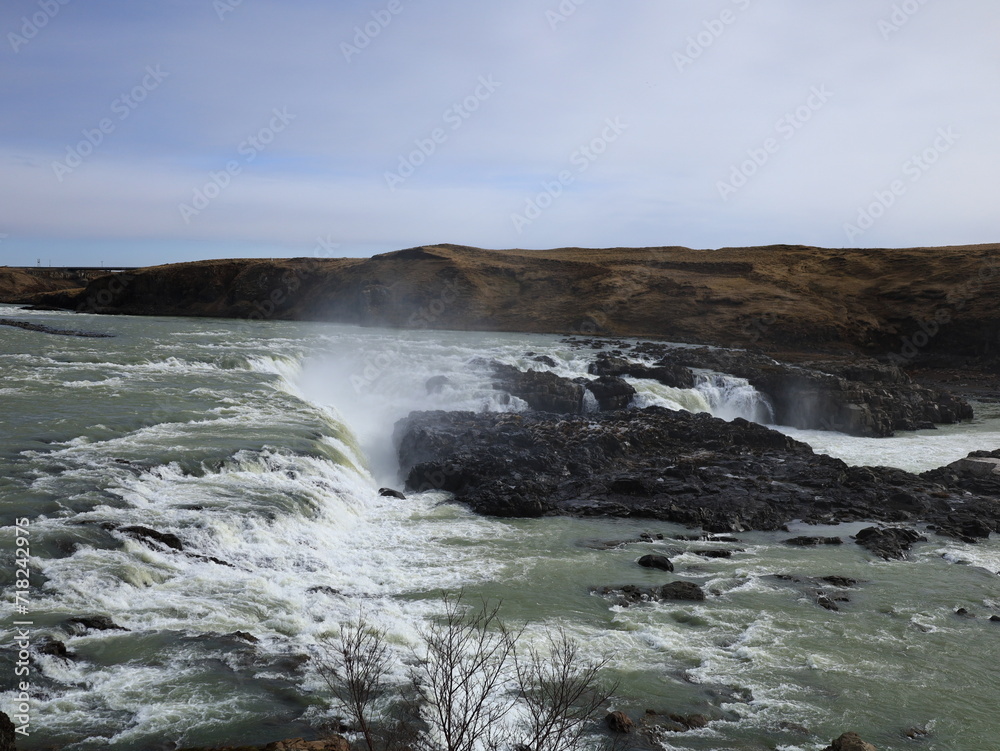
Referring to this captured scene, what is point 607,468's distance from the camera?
845 inches

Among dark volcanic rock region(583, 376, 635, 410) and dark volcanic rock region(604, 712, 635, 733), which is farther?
dark volcanic rock region(583, 376, 635, 410)

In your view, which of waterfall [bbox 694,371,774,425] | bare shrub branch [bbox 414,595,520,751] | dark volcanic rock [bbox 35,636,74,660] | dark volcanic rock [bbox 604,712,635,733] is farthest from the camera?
waterfall [bbox 694,371,774,425]

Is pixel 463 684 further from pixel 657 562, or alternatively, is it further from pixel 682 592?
pixel 657 562

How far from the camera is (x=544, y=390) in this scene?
95.2 feet

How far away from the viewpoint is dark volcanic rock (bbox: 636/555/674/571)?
1399 centimetres

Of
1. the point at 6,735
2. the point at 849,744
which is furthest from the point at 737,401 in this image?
the point at 6,735

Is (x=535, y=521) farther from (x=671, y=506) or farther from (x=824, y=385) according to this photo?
(x=824, y=385)

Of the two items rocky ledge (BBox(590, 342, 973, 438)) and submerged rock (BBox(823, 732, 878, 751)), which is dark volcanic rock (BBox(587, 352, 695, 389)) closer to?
rocky ledge (BBox(590, 342, 973, 438))

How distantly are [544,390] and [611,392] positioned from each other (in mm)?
2772

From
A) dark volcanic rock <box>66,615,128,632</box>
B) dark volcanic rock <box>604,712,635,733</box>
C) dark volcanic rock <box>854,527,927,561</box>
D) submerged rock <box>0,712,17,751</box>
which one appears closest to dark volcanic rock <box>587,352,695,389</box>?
dark volcanic rock <box>854,527,927,561</box>

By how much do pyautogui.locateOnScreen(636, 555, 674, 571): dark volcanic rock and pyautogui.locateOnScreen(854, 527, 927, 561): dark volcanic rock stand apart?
471 centimetres

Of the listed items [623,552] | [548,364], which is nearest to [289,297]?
[548,364]

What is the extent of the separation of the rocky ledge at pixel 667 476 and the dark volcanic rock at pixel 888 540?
119 centimetres

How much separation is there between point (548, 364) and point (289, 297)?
36.9 meters
